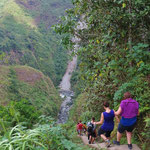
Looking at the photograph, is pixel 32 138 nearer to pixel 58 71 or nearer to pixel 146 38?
pixel 146 38

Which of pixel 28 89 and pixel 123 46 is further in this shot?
pixel 28 89

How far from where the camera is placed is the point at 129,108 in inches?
141

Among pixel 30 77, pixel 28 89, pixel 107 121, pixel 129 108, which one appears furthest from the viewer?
pixel 30 77

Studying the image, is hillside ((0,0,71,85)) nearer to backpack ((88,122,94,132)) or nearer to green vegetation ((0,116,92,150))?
backpack ((88,122,94,132))

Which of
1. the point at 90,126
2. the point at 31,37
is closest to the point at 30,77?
Result: the point at 31,37

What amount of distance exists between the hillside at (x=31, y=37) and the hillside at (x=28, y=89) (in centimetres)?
Answer: 399

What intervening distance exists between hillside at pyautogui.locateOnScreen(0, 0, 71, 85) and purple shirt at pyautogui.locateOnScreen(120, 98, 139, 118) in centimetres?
3602

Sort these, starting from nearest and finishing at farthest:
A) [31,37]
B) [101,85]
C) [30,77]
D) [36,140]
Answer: [36,140] < [101,85] < [30,77] < [31,37]

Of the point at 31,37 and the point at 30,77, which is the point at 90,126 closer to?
the point at 30,77

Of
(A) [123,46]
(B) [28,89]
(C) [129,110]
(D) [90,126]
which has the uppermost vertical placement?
(A) [123,46]

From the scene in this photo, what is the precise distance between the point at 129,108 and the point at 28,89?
32308mm

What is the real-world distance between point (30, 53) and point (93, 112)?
161ft

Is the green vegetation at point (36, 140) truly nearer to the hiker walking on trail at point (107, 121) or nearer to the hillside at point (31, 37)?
the hiker walking on trail at point (107, 121)

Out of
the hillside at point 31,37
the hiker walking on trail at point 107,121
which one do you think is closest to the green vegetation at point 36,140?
the hiker walking on trail at point 107,121
